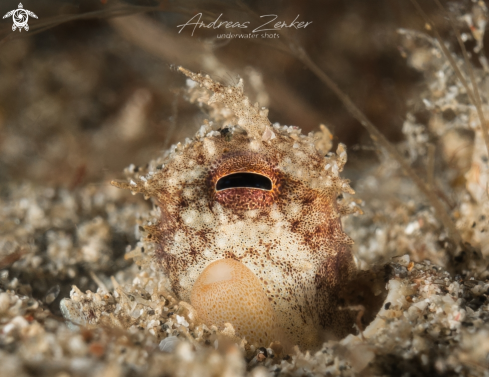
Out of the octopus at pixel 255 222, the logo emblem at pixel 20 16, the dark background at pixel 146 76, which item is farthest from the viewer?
the dark background at pixel 146 76

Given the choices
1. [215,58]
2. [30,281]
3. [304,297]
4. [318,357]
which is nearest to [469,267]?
[304,297]

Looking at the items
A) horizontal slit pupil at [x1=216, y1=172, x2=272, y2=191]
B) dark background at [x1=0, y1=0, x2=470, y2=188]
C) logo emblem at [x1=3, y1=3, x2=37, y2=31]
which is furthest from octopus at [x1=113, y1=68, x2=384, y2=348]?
logo emblem at [x1=3, y1=3, x2=37, y2=31]

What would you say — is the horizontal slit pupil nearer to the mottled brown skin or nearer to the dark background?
the mottled brown skin

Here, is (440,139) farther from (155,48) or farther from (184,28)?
(155,48)

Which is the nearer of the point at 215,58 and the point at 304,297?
the point at 304,297

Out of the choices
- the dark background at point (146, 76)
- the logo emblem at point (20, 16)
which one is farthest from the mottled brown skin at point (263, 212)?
the logo emblem at point (20, 16)

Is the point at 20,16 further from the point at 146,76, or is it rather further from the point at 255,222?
the point at 255,222

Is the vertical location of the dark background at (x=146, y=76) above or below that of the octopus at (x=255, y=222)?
above

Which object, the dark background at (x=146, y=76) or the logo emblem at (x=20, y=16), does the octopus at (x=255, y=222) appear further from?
the logo emblem at (x=20, y=16)
